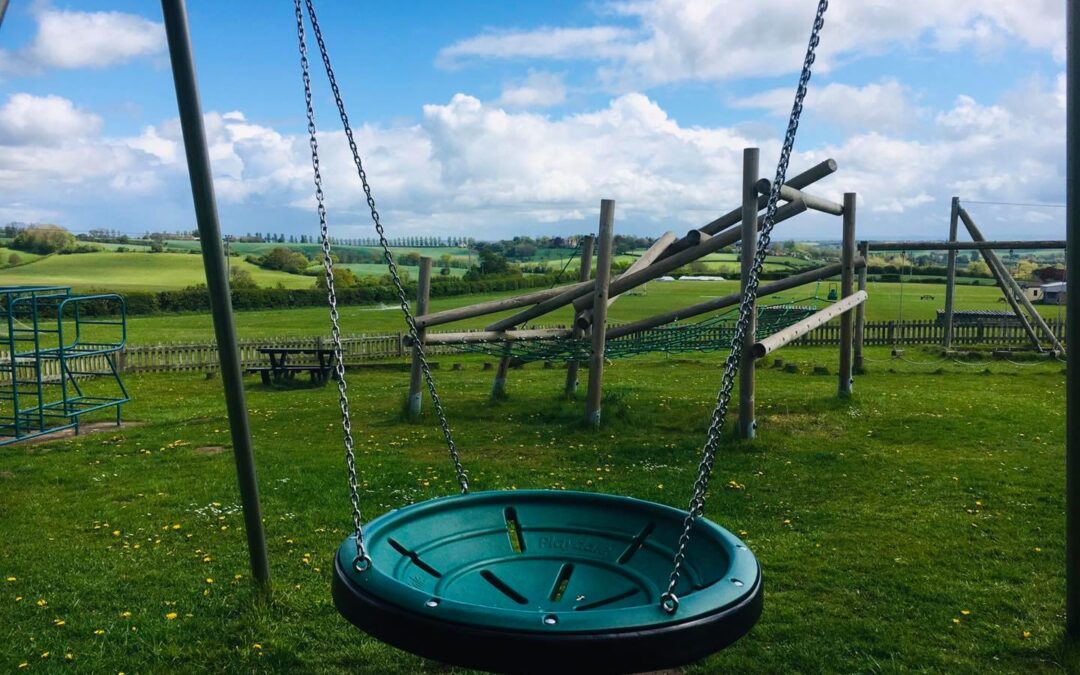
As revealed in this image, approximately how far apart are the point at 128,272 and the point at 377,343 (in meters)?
28.2

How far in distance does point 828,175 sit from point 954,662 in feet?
20.8

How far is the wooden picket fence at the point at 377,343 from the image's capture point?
62.1 feet

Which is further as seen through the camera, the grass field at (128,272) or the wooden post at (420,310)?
the grass field at (128,272)

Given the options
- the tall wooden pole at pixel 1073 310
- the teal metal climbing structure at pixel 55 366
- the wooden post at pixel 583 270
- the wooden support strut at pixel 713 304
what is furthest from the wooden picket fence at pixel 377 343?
the tall wooden pole at pixel 1073 310

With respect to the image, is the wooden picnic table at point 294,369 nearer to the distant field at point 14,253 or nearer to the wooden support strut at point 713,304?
the wooden support strut at point 713,304

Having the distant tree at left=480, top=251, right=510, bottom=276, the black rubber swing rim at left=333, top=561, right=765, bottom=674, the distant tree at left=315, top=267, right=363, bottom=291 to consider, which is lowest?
the black rubber swing rim at left=333, top=561, right=765, bottom=674

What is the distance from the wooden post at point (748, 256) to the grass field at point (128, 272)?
33.0 meters

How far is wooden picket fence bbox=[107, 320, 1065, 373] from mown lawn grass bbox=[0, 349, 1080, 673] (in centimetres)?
708

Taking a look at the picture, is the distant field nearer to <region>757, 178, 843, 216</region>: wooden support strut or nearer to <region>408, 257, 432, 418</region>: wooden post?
<region>408, 257, 432, 418</region>: wooden post

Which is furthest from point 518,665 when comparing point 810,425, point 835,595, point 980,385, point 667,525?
point 980,385

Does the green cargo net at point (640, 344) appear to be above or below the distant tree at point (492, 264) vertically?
below

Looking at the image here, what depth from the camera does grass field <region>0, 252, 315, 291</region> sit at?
130ft

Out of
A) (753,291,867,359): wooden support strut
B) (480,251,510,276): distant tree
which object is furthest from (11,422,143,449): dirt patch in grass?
(480,251,510,276): distant tree

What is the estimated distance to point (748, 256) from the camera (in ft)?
26.2
